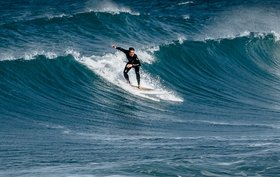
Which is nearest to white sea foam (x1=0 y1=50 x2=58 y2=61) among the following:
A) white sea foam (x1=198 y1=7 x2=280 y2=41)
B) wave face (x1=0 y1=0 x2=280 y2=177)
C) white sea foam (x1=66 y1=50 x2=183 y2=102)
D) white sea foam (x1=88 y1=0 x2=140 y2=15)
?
wave face (x1=0 y1=0 x2=280 y2=177)

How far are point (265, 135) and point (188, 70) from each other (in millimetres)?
9771

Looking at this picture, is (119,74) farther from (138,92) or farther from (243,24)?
(243,24)

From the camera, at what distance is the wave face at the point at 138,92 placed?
13320 millimetres

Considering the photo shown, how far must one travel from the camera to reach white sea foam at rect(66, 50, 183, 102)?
21.6m

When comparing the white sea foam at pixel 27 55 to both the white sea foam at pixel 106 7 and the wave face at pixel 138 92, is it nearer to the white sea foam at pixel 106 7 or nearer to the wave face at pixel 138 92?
the wave face at pixel 138 92

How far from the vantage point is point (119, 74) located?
A: 23031mm

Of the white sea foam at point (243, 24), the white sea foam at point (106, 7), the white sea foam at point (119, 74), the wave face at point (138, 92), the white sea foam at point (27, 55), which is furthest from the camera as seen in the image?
the white sea foam at point (106, 7)

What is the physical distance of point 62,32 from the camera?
28625 millimetres

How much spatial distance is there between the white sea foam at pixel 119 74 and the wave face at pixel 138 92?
0.19ft

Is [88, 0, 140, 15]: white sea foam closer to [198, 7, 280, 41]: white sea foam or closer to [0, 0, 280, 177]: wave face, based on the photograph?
[0, 0, 280, 177]: wave face

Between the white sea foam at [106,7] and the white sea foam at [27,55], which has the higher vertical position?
the white sea foam at [106,7]

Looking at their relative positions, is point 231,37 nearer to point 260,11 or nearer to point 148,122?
point 260,11

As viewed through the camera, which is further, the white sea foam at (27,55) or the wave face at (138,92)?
the white sea foam at (27,55)

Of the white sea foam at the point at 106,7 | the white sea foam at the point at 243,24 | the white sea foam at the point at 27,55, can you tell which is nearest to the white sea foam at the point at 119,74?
the white sea foam at the point at 27,55
